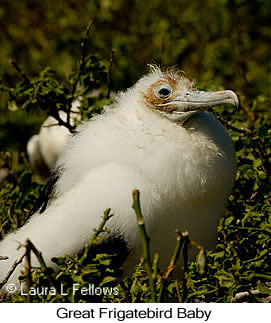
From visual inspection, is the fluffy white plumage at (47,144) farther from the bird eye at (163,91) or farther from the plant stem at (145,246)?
the plant stem at (145,246)

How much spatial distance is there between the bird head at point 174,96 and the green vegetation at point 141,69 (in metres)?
0.35

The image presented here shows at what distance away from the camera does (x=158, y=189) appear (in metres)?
2.33

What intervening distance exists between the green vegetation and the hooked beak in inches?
18.3

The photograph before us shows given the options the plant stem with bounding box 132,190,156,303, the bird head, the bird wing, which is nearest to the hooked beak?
the bird head

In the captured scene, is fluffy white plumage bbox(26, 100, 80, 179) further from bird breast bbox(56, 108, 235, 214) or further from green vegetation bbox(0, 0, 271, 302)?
bird breast bbox(56, 108, 235, 214)

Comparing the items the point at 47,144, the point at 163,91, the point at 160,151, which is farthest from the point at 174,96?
the point at 47,144

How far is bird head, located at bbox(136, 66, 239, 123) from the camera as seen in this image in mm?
2439

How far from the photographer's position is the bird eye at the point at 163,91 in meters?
2.54

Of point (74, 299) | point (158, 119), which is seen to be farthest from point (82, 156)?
point (74, 299)

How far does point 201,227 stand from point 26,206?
1.15m

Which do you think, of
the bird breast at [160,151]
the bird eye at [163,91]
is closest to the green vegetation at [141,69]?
the bird breast at [160,151]

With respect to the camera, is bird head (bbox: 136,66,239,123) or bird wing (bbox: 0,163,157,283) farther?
bird head (bbox: 136,66,239,123)

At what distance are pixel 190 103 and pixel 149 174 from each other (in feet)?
1.09

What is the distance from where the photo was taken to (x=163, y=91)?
2.56m
